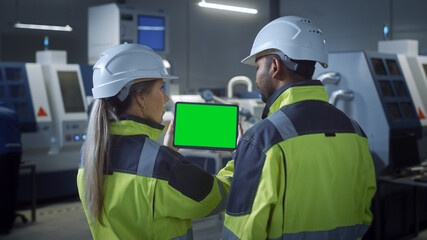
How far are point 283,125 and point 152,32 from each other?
5.76 metres

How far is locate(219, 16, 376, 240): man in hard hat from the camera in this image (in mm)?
1646

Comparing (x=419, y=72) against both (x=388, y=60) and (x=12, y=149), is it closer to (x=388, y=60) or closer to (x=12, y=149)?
(x=388, y=60)

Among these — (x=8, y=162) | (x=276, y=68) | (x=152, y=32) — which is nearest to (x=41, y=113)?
(x=8, y=162)

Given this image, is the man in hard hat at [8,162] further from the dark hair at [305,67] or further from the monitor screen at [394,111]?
the dark hair at [305,67]

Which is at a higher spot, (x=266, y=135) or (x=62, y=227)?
(x=266, y=135)

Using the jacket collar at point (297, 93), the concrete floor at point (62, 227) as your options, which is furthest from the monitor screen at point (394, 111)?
the jacket collar at point (297, 93)

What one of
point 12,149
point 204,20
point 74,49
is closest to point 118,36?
point 12,149

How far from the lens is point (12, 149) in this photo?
509cm

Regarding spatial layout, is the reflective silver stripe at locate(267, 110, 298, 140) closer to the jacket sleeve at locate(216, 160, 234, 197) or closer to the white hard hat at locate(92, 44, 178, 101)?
the jacket sleeve at locate(216, 160, 234, 197)

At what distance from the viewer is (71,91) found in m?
Result: 6.60

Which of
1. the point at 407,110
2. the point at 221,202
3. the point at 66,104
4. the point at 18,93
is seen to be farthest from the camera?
the point at 66,104

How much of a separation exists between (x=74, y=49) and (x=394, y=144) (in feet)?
24.0

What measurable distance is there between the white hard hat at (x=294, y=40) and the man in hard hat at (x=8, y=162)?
3.85m

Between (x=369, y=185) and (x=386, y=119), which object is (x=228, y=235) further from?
(x=386, y=119)
